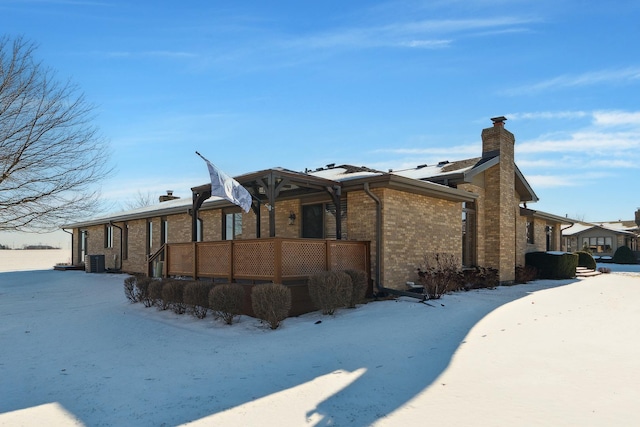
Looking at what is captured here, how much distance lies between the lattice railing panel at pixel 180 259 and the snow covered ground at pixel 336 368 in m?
1.93

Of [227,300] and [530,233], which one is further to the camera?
[530,233]

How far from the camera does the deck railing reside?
32.7ft

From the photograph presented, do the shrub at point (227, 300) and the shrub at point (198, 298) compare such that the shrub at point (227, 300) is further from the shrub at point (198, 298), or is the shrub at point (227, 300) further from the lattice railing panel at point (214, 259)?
the lattice railing panel at point (214, 259)

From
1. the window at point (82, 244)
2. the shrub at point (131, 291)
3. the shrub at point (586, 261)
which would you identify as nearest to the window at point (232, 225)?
the shrub at point (131, 291)

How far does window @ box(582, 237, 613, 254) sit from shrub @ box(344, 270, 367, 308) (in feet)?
131

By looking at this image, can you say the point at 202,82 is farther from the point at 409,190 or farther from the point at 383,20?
the point at 409,190

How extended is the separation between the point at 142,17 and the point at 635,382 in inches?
456

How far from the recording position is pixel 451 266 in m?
14.4

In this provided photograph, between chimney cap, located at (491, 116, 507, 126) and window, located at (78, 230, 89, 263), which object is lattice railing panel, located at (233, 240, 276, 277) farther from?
window, located at (78, 230, 89, 263)

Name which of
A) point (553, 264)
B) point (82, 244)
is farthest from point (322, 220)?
point (82, 244)

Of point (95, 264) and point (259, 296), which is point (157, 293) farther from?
point (95, 264)

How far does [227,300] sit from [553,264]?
1608 cm

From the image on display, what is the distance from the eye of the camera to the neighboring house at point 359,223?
10.8 m

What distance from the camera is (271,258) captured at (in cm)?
998
